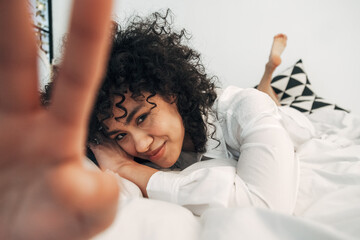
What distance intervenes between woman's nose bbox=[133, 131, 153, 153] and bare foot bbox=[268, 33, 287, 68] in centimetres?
101

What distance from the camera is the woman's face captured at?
606 millimetres

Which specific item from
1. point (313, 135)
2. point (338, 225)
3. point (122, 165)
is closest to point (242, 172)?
point (338, 225)

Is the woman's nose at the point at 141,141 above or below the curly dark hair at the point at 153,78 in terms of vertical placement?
below

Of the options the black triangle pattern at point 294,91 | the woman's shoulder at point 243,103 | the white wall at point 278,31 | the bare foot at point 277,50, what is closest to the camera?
the woman's shoulder at point 243,103

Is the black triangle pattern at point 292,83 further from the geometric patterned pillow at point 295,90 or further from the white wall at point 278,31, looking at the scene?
the white wall at point 278,31

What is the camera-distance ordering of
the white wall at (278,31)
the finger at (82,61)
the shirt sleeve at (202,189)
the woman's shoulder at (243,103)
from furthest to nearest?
the white wall at (278,31) < the woman's shoulder at (243,103) < the shirt sleeve at (202,189) < the finger at (82,61)

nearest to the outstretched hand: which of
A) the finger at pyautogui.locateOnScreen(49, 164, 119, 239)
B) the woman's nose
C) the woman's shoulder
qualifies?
the finger at pyautogui.locateOnScreen(49, 164, 119, 239)

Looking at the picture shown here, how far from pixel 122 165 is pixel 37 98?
1.65ft

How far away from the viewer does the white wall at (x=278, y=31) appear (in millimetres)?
1570

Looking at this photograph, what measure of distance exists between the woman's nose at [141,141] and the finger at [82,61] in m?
0.46

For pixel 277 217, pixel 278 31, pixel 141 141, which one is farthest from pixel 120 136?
pixel 278 31

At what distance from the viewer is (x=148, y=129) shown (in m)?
0.62

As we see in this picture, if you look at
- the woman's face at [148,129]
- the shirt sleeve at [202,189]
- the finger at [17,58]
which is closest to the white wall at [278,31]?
the woman's face at [148,129]

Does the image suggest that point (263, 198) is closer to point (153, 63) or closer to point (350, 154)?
point (350, 154)
